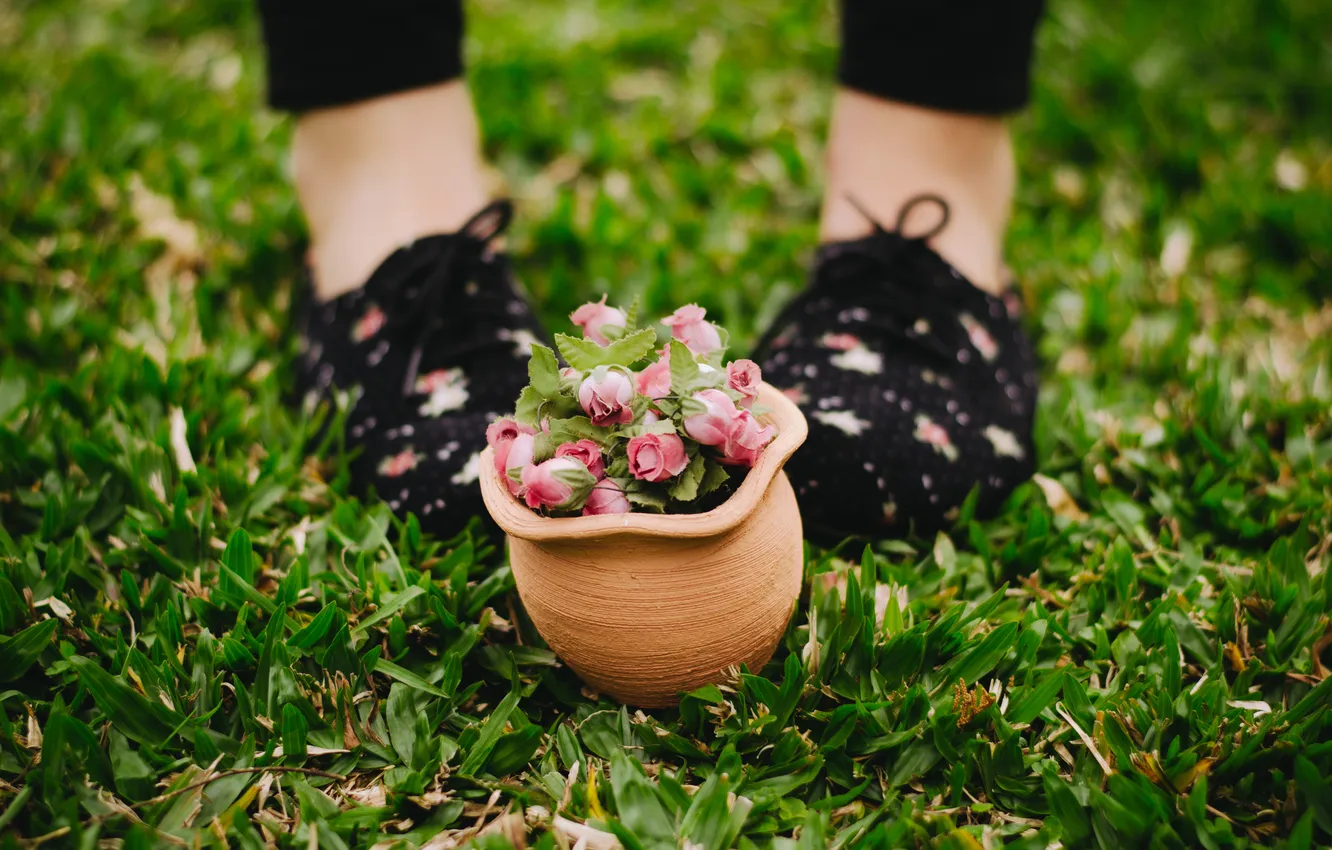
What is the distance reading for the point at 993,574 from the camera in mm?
1237

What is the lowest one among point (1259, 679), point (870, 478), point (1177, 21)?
point (1259, 679)

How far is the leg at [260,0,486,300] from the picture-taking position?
55.8 inches

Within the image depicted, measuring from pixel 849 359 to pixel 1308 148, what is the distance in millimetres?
1493

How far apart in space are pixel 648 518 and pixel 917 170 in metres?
0.85

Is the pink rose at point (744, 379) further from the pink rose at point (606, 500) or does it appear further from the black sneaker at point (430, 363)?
the black sneaker at point (430, 363)

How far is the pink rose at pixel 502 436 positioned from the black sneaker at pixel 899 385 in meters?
0.40

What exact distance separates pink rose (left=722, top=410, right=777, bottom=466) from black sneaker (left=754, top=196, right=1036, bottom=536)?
29 cm

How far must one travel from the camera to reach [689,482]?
893 mm

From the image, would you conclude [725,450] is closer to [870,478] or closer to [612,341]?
[612,341]

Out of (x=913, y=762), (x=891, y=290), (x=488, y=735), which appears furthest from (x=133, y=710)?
(x=891, y=290)

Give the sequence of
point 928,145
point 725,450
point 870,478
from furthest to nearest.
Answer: point 928,145
point 870,478
point 725,450

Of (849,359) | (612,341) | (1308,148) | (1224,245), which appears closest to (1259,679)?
(849,359)

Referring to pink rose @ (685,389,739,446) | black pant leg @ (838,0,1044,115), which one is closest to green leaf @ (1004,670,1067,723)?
pink rose @ (685,389,739,446)

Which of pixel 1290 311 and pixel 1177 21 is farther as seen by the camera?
pixel 1177 21
